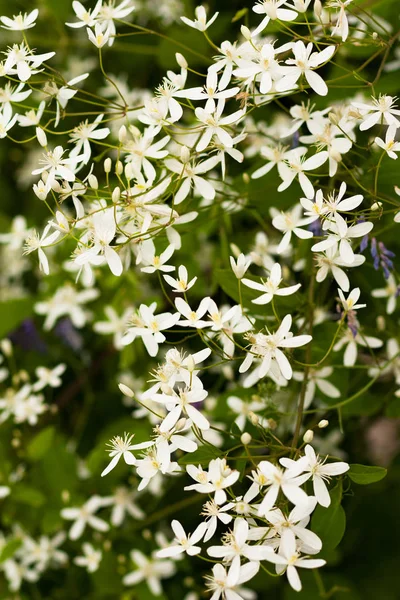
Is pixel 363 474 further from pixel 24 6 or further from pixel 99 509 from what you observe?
pixel 24 6

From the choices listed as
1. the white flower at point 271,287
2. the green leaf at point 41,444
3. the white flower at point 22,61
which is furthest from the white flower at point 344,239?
the green leaf at point 41,444

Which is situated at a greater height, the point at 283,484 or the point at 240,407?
the point at 283,484

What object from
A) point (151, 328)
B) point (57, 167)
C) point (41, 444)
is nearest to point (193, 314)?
point (151, 328)

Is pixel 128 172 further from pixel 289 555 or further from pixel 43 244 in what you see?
pixel 289 555

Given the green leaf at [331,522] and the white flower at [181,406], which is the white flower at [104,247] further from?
the green leaf at [331,522]

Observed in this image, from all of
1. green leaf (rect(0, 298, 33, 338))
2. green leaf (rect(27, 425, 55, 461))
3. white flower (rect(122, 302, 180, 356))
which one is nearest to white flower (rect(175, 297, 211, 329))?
white flower (rect(122, 302, 180, 356))

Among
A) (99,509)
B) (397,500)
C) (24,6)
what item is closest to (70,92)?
(99,509)
